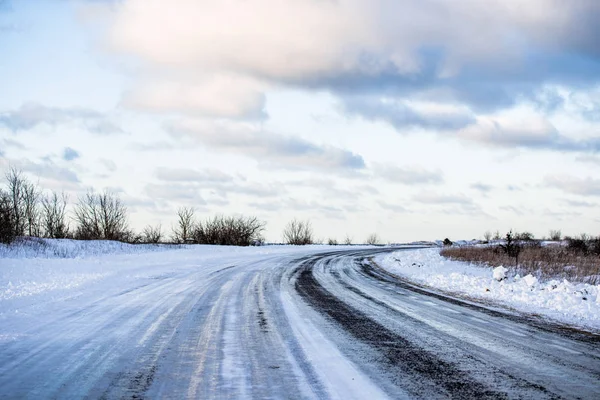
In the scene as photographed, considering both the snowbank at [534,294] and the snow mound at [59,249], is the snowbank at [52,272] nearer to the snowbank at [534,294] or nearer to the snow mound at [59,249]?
the snow mound at [59,249]

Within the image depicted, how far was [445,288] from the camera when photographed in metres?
14.6

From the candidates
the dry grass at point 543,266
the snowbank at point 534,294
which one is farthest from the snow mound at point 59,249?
the dry grass at point 543,266

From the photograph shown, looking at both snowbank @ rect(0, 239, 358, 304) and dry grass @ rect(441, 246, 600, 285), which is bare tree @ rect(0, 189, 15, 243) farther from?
dry grass @ rect(441, 246, 600, 285)

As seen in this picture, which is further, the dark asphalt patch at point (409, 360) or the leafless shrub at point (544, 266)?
the leafless shrub at point (544, 266)

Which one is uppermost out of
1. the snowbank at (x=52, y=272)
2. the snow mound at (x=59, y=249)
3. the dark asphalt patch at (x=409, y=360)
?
the snow mound at (x=59, y=249)

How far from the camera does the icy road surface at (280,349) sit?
458cm

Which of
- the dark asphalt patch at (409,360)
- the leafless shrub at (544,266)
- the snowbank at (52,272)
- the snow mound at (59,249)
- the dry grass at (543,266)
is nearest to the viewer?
the dark asphalt patch at (409,360)

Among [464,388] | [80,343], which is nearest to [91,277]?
[80,343]

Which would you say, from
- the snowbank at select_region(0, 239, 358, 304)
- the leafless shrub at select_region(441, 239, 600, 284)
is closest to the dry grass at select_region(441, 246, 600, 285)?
the leafless shrub at select_region(441, 239, 600, 284)

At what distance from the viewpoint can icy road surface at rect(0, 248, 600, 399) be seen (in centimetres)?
458

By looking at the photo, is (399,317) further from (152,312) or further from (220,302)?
(152,312)

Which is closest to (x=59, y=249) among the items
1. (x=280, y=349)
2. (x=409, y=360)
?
(x=280, y=349)

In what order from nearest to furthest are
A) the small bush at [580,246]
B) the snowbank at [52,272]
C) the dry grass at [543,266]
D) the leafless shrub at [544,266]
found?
the snowbank at [52,272] → the dry grass at [543,266] → the leafless shrub at [544,266] → the small bush at [580,246]

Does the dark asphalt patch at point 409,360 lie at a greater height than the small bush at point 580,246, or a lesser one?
lesser
